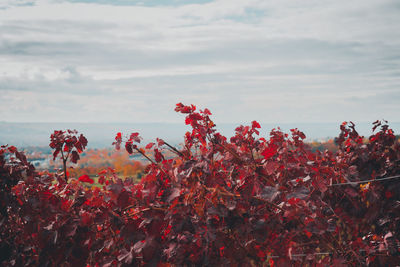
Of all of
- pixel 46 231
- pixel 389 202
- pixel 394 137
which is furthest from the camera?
pixel 394 137

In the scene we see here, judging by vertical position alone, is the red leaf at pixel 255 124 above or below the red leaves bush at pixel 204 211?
above

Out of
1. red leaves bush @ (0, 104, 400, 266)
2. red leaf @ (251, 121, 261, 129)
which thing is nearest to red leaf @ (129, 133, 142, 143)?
red leaves bush @ (0, 104, 400, 266)

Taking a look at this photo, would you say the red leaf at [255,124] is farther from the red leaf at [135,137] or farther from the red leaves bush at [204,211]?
the red leaf at [135,137]

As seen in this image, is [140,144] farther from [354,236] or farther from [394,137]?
[394,137]

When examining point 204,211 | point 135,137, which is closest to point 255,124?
point 135,137

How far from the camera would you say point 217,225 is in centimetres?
232

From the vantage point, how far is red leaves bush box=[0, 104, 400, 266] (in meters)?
2.22

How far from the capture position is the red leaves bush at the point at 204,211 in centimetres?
222

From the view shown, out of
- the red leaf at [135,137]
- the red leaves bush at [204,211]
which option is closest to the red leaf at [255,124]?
the red leaves bush at [204,211]

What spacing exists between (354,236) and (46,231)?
259cm

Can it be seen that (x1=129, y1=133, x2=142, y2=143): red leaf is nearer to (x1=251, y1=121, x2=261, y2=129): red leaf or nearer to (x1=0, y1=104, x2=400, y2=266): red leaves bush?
(x1=0, y1=104, x2=400, y2=266): red leaves bush

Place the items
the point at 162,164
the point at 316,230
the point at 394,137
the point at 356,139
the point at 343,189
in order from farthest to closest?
the point at 356,139, the point at 394,137, the point at 343,189, the point at 162,164, the point at 316,230

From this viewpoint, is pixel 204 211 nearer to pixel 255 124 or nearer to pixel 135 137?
pixel 135 137

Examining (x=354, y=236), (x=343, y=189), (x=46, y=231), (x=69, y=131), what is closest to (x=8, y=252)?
(x=46, y=231)
